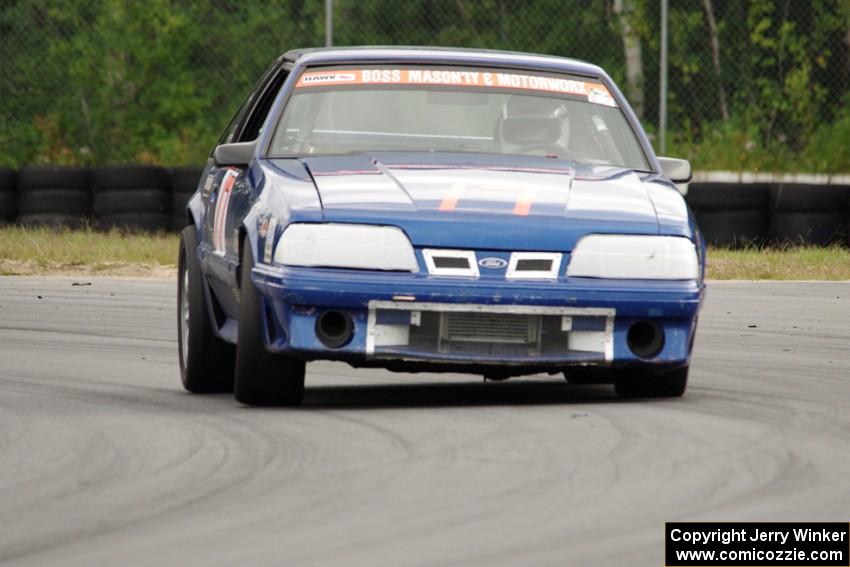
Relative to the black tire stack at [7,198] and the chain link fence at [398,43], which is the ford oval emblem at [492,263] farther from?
the chain link fence at [398,43]

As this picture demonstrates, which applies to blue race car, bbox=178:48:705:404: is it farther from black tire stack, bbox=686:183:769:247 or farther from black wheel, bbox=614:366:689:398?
black tire stack, bbox=686:183:769:247

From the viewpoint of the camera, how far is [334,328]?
23.4 ft

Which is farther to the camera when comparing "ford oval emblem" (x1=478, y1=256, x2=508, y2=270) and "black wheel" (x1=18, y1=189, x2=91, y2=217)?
"black wheel" (x1=18, y1=189, x2=91, y2=217)

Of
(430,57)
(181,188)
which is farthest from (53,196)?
(430,57)

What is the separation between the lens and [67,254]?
16.9 metres

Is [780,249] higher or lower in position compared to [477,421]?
lower

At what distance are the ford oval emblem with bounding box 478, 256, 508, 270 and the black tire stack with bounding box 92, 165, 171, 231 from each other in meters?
13.2

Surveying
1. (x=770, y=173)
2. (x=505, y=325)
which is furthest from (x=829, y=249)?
(x=505, y=325)

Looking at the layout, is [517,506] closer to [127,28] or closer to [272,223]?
[272,223]

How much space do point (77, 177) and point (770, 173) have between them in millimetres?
7374

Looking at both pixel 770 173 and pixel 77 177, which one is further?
pixel 770 173

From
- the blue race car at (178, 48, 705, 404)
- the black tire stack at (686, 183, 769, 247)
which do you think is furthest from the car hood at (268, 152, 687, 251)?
the black tire stack at (686, 183, 769, 247)

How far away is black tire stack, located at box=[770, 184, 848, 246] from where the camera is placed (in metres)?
18.2

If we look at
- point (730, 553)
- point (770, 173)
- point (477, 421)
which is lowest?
point (770, 173)
